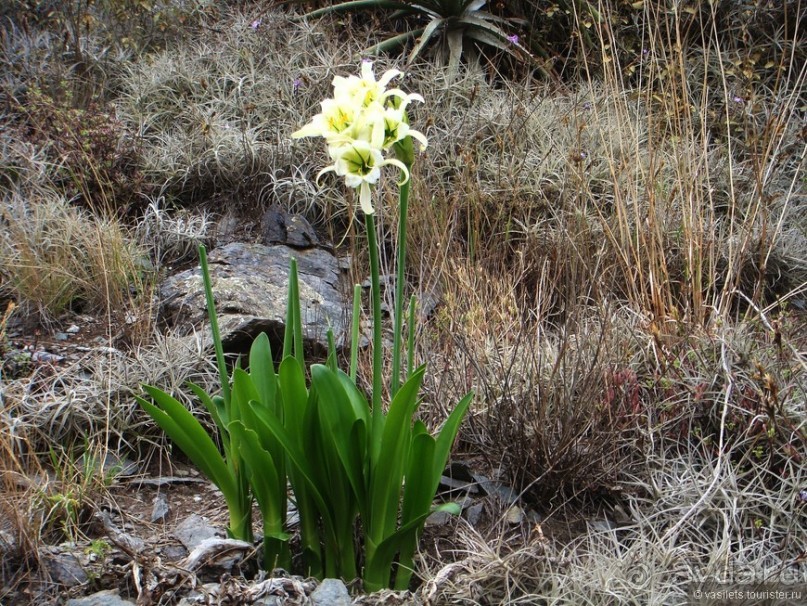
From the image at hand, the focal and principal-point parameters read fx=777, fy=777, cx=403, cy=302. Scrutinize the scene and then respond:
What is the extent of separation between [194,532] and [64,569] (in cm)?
35

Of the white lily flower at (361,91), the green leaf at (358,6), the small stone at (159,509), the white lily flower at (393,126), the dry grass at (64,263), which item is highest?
the green leaf at (358,6)

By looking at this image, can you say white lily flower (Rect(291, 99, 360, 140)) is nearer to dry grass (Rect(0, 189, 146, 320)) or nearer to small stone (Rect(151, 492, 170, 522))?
small stone (Rect(151, 492, 170, 522))

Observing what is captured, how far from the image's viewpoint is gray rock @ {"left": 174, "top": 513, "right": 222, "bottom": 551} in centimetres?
214

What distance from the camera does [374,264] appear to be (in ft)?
5.78

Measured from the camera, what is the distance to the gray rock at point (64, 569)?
1.96 meters

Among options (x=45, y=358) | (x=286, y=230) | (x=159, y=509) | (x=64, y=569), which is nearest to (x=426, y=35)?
(x=286, y=230)

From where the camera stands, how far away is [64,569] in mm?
1974

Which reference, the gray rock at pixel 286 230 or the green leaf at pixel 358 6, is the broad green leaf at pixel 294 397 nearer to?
the gray rock at pixel 286 230

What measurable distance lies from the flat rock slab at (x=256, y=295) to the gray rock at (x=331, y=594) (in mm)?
1293

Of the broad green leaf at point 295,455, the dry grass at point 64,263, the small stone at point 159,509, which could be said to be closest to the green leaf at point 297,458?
the broad green leaf at point 295,455

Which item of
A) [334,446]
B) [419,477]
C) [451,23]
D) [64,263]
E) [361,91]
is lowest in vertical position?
[419,477]

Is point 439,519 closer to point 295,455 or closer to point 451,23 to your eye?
point 295,455

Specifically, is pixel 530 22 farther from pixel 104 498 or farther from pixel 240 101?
pixel 104 498

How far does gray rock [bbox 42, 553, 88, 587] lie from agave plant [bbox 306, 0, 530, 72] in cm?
430
